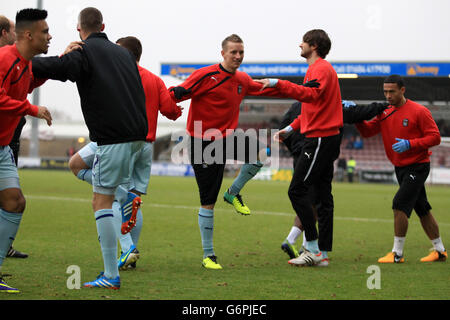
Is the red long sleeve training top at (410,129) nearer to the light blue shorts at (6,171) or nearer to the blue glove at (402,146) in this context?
the blue glove at (402,146)

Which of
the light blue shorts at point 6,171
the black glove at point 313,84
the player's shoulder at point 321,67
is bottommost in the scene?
the light blue shorts at point 6,171

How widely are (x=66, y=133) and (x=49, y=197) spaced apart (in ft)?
175

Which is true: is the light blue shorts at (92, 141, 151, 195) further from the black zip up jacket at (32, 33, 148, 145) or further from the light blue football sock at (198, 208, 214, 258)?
the light blue football sock at (198, 208, 214, 258)

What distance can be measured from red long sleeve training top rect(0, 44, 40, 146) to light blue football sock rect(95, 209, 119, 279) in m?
1.02

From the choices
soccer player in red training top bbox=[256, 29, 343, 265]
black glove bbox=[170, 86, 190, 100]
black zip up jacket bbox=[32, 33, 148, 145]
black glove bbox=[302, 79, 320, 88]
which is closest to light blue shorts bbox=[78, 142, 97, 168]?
black glove bbox=[170, 86, 190, 100]

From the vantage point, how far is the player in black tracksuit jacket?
7.02 meters

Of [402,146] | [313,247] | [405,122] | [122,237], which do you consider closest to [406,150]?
[402,146]

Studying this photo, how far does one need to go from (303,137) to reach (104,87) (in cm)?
358

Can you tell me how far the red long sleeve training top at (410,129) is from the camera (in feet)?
24.4

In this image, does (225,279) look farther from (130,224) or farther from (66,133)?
(66,133)

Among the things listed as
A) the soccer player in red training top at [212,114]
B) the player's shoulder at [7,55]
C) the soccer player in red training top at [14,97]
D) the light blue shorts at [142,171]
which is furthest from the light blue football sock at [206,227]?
the player's shoulder at [7,55]

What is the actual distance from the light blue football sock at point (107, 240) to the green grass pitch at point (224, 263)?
194mm

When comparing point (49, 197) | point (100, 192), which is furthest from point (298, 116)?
point (49, 197)

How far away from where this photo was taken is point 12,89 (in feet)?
16.1
